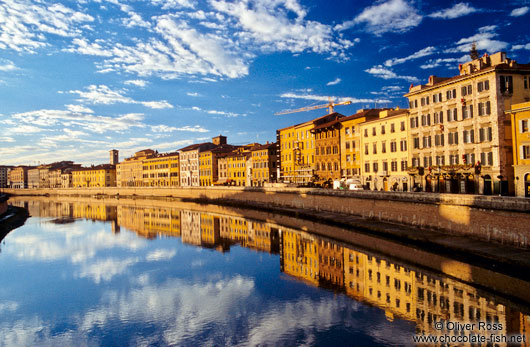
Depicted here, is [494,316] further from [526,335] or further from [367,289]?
[367,289]

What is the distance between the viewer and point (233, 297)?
66.0 ft

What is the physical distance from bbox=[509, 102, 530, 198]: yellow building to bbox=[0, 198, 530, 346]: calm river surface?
12.6 metres

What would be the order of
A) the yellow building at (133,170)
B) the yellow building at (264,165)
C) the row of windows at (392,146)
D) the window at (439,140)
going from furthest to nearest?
the yellow building at (133,170), the yellow building at (264,165), the row of windows at (392,146), the window at (439,140)

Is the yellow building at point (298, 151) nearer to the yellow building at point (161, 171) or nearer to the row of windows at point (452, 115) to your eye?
the row of windows at point (452, 115)

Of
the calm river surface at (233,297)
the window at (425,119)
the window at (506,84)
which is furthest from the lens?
the window at (425,119)

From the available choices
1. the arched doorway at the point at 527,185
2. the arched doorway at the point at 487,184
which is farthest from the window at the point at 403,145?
the arched doorway at the point at 527,185

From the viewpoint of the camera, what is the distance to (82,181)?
171750mm

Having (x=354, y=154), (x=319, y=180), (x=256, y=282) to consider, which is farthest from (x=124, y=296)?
(x=319, y=180)

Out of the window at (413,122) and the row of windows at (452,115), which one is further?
the window at (413,122)

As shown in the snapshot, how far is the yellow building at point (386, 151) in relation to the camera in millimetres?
47656

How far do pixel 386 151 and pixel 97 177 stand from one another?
145201 mm

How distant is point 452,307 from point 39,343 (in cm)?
1726

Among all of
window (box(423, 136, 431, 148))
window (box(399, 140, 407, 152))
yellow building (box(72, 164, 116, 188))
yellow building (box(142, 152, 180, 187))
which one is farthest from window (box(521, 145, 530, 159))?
yellow building (box(72, 164, 116, 188))

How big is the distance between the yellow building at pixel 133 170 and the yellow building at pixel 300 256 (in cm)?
11676
